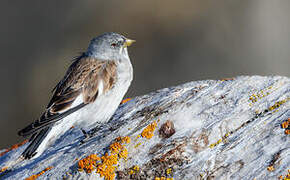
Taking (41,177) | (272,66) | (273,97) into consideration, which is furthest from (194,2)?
(41,177)

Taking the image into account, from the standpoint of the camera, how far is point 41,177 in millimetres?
4527

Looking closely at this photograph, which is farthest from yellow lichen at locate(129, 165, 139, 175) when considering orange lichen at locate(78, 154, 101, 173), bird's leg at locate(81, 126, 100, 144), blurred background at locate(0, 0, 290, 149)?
blurred background at locate(0, 0, 290, 149)

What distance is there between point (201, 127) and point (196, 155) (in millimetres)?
415

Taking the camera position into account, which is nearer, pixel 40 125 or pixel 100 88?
pixel 40 125

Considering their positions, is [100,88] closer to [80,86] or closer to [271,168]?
[80,86]

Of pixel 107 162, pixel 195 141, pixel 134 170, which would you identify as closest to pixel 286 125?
pixel 195 141

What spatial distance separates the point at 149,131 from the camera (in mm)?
4492

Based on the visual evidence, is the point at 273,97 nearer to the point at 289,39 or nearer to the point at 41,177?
the point at 41,177

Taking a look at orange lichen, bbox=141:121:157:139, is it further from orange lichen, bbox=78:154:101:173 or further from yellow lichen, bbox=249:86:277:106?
yellow lichen, bbox=249:86:277:106

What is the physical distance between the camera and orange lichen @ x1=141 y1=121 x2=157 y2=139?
14.6 feet

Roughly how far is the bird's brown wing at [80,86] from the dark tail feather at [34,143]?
15cm

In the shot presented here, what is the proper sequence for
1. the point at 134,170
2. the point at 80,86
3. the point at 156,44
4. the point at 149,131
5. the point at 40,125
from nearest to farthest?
the point at 134,170 < the point at 149,131 < the point at 40,125 < the point at 80,86 < the point at 156,44

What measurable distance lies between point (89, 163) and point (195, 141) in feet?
4.02

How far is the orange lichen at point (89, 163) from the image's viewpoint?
4210 millimetres
